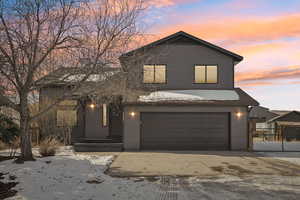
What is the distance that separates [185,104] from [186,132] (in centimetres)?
180

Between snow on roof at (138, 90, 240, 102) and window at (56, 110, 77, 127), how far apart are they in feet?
18.0

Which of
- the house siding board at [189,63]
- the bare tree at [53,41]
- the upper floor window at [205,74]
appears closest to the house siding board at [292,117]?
the house siding board at [189,63]

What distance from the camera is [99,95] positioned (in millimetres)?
13336

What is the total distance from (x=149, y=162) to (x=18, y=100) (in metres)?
6.04

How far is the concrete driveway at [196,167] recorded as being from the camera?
11844mm

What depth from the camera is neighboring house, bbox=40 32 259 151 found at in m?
20.2

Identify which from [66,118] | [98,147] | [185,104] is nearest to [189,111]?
[185,104]

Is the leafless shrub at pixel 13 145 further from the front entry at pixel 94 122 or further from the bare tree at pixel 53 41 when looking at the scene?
the front entry at pixel 94 122

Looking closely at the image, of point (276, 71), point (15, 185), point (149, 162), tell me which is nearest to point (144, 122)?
point (149, 162)

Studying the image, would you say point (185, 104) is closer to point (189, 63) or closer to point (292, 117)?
point (189, 63)

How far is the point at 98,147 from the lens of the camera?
63.4 ft

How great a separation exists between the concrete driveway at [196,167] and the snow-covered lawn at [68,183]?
1214 mm

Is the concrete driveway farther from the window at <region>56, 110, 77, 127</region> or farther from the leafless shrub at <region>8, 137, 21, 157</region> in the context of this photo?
the window at <region>56, 110, 77, 127</region>

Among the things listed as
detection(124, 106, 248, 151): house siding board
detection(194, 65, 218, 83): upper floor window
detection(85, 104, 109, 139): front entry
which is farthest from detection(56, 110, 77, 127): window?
detection(194, 65, 218, 83): upper floor window
